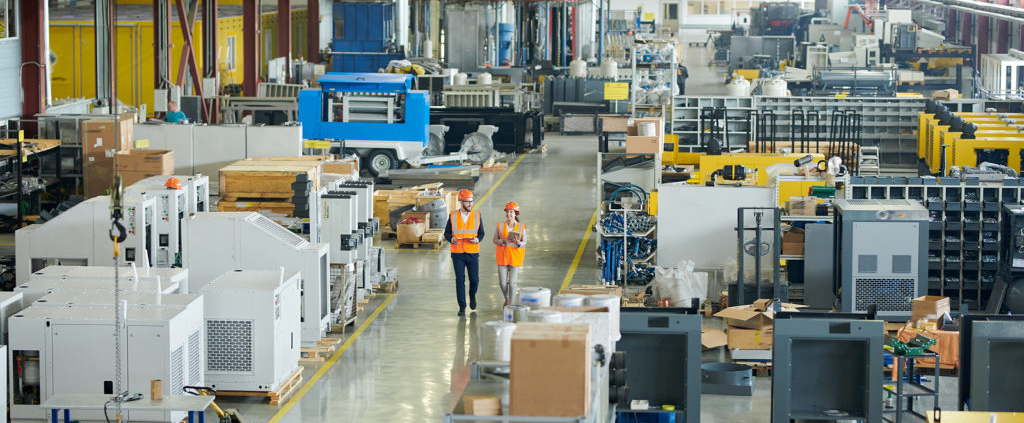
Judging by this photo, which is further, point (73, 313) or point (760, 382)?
point (760, 382)

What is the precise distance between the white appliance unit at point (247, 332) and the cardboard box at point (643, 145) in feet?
21.4

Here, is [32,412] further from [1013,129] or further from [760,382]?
[1013,129]

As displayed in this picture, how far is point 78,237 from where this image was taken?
12.2m

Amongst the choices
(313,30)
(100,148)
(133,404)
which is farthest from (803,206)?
(313,30)

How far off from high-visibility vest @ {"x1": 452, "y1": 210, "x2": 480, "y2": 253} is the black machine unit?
1233cm

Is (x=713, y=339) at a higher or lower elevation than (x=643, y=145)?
lower

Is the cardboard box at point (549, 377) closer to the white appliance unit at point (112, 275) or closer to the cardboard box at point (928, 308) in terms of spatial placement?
the white appliance unit at point (112, 275)

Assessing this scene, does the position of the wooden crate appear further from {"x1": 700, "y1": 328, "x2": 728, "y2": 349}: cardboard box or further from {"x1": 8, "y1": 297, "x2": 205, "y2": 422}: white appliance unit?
{"x1": 8, "y1": 297, "x2": 205, "y2": 422}: white appliance unit

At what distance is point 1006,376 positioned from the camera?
9703mm

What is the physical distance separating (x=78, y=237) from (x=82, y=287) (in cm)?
193

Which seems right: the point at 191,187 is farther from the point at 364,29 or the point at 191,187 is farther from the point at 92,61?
the point at 364,29

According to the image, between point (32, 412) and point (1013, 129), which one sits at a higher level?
point (1013, 129)

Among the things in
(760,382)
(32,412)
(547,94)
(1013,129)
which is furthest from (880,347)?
(547,94)

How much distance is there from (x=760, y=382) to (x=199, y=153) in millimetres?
9933
